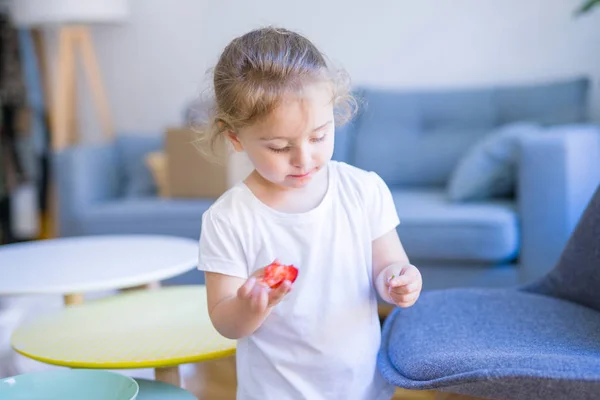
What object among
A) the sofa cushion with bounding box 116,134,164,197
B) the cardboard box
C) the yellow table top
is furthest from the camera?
the sofa cushion with bounding box 116,134,164,197

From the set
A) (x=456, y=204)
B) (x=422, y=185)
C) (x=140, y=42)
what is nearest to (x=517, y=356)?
(x=456, y=204)

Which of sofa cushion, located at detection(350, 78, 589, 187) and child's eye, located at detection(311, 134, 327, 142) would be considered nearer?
child's eye, located at detection(311, 134, 327, 142)

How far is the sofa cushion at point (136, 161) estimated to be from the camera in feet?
11.0

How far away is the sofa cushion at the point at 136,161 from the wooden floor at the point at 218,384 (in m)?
1.14

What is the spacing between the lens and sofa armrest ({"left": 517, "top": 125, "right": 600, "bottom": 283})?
221 centimetres

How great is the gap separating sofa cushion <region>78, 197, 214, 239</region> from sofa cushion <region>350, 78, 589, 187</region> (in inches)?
25.9

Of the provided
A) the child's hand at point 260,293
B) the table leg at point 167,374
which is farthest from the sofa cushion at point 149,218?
the child's hand at point 260,293

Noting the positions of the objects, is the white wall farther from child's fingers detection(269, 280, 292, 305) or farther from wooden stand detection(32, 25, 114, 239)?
child's fingers detection(269, 280, 292, 305)

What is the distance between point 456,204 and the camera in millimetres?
2557

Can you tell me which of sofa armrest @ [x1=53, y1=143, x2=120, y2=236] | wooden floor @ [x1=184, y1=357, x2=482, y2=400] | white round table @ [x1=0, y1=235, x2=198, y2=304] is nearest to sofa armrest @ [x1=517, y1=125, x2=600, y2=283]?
wooden floor @ [x1=184, y1=357, x2=482, y2=400]

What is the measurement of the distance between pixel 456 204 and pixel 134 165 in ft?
4.81

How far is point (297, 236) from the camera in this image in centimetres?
112

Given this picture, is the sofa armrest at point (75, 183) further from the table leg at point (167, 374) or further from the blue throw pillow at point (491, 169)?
the table leg at point (167, 374)

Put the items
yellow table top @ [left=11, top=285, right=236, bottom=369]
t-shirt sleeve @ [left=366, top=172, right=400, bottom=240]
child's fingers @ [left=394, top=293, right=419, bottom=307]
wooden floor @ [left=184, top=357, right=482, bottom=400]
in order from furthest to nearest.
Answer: wooden floor @ [left=184, top=357, right=482, bottom=400], yellow table top @ [left=11, top=285, right=236, bottom=369], t-shirt sleeve @ [left=366, top=172, right=400, bottom=240], child's fingers @ [left=394, top=293, right=419, bottom=307]
